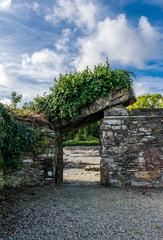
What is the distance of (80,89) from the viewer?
1006 centimetres

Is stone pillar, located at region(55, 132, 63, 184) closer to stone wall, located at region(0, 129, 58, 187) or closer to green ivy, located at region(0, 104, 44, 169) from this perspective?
stone wall, located at region(0, 129, 58, 187)

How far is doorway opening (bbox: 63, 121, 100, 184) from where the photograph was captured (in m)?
14.6

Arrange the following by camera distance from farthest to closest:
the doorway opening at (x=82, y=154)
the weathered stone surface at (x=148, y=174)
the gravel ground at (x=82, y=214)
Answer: the doorway opening at (x=82, y=154), the weathered stone surface at (x=148, y=174), the gravel ground at (x=82, y=214)

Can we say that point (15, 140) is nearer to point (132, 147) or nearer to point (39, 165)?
point (39, 165)

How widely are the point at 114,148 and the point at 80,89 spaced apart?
2.16 meters

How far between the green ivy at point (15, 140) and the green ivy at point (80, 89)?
1.06 m

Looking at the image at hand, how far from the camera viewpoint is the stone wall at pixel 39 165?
9.59 metres

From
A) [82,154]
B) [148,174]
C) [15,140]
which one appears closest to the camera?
[15,140]

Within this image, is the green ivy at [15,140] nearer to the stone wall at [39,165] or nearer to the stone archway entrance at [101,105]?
the stone wall at [39,165]

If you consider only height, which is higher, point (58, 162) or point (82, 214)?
point (58, 162)

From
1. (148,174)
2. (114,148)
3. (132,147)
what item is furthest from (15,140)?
(148,174)

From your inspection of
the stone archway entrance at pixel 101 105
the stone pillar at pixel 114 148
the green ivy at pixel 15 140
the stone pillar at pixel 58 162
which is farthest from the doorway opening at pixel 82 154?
the green ivy at pixel 15 140

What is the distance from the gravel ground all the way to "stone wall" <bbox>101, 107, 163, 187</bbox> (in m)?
0.56

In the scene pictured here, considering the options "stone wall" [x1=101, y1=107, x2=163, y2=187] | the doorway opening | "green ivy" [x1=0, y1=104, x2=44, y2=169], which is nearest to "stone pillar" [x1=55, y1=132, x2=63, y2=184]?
the doorway opening
